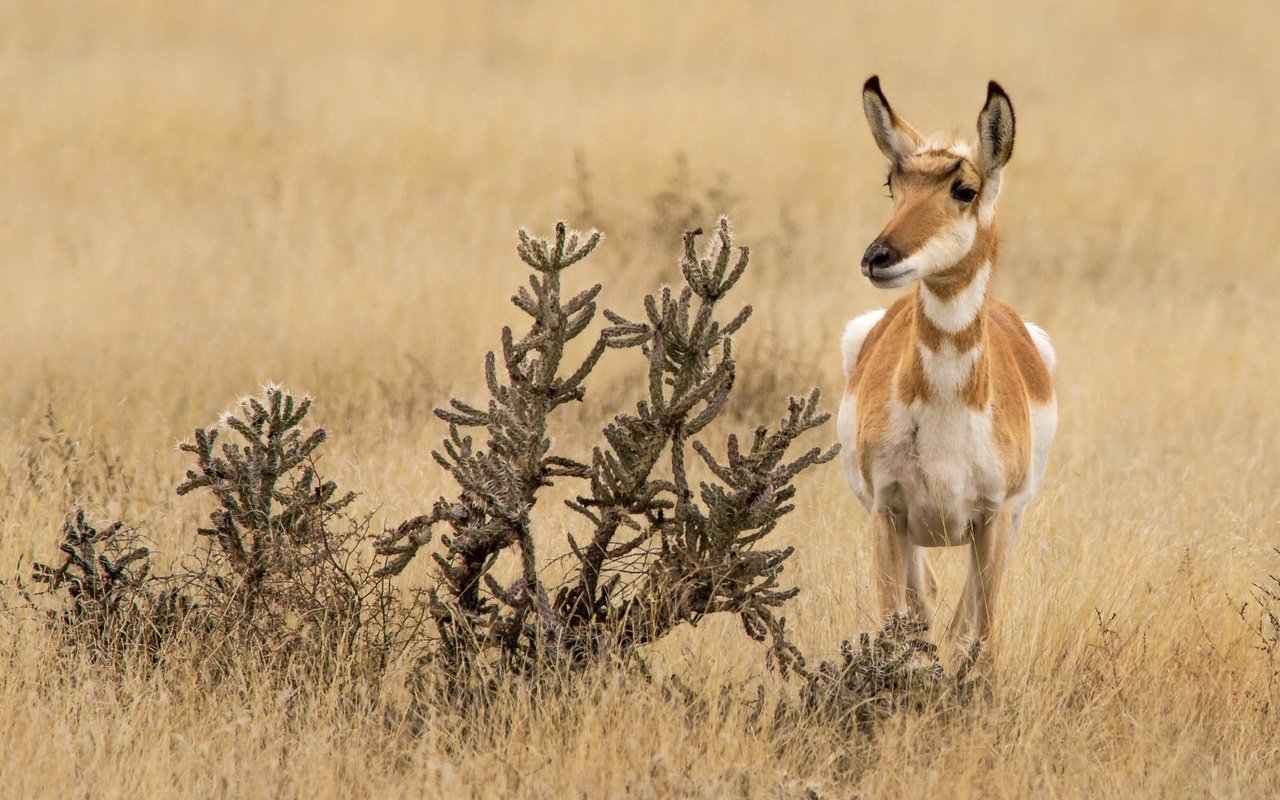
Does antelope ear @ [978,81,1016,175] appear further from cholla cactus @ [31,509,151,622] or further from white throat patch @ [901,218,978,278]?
cholla cactus @ [31,509,151,622]

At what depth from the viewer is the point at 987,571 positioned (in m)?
5.79

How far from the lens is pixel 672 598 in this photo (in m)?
5.23

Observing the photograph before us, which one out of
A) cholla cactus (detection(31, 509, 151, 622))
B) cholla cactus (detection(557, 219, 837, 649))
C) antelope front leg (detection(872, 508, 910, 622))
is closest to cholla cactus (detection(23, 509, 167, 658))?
cholla cactus (detection(31, 509, 151, 622))

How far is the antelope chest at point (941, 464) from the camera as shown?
5637mm

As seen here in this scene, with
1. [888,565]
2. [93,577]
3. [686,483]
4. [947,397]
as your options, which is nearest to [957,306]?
[947,397]

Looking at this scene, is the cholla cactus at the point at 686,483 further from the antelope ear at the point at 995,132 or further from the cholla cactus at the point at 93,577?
the cholla cactus at the point at 93,577

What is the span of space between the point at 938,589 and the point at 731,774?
2.37m

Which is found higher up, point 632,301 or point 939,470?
point 632,301

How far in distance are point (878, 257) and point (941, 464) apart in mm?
982

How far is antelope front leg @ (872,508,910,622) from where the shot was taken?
5809 mm

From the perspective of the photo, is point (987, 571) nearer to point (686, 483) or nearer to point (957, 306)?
point (957, 306)

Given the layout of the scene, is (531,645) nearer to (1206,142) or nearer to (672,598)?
(672,598)

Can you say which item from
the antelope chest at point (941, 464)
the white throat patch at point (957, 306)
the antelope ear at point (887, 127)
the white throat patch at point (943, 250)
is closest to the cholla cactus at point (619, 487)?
the white throat patch at point (943, 250)

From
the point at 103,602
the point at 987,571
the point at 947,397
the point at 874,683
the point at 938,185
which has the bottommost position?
the point at 874,683
